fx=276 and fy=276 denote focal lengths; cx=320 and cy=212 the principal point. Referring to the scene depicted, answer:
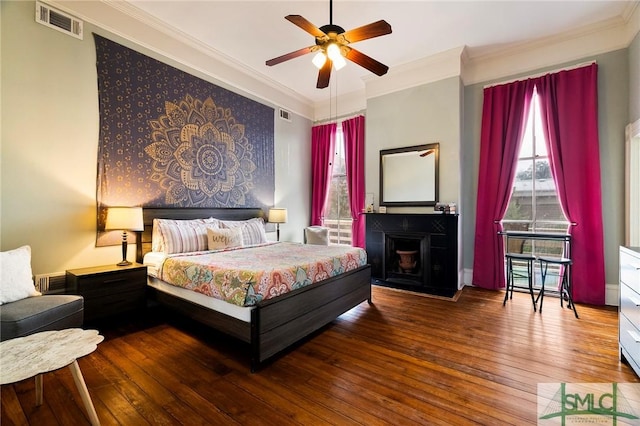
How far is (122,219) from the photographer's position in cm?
295

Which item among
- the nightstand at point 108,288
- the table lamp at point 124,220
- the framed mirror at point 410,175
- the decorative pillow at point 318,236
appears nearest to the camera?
the nightstand at point 108,288

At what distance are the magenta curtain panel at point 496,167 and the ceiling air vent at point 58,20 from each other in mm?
5272

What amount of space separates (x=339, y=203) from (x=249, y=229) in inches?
88.2

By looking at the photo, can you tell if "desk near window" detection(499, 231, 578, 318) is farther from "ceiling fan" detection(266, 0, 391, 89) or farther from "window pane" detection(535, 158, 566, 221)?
"ceiling fan" detection(266, 0, 391, 89)

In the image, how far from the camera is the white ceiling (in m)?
3.16

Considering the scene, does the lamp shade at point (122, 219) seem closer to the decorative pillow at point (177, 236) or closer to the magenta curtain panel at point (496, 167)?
the decorative pillow at point (177, 236)

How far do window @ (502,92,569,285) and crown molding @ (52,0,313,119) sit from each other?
4163 mm

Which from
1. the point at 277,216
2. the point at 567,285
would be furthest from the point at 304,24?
the point at 567,285

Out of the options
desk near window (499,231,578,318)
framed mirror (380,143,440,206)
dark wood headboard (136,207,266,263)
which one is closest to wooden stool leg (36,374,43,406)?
dark wood headboard (136,207,266,263)

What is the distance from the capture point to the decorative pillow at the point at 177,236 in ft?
10.8

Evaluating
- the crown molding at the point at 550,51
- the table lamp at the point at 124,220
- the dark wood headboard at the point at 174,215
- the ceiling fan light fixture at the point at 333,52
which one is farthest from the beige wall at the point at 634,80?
the table lamp at the point at 124,220

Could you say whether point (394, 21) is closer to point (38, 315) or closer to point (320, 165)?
point (320, 165)

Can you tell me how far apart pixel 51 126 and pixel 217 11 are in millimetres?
2183

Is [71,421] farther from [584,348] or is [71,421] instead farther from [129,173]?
[584,348]
